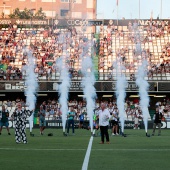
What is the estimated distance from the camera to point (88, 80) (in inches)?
2110

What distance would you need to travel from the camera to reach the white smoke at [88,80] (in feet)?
175

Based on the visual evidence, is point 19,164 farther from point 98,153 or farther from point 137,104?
point 137,104

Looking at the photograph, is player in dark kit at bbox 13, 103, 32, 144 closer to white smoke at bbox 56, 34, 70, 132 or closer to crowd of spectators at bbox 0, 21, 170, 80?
white smoke at bbox 56, 34, 70, 132

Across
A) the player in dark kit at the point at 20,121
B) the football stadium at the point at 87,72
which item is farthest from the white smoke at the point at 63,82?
the player in dark kit at the point at 20,121

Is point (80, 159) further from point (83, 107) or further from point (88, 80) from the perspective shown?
point (83, 107)

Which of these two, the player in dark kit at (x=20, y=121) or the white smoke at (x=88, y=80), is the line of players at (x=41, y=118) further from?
the white smoke at (x=88, y=80)

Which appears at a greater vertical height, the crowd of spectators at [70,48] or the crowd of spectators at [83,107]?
the crowd of spectators at [70,48]

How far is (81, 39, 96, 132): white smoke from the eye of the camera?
53438 millimetres

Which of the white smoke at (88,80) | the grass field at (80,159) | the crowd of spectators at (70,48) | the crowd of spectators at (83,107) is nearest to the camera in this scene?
the grass field at (80,159)

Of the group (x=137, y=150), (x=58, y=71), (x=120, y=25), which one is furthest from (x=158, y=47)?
(x=137, y=150)

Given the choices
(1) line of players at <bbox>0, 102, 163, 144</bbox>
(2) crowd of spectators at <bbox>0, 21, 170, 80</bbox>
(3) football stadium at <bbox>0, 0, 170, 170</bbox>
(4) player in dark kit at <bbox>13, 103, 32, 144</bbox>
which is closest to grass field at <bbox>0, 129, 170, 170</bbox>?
(4) player in dark kit at <bbox>13, 103, 32, 144</bbox>

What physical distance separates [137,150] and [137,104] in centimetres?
4076

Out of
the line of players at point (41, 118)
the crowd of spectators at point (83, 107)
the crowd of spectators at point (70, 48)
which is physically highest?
the crowd of spectators at point (70, 48)

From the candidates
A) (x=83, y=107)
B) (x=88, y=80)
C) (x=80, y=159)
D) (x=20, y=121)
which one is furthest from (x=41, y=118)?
(x=80, y=159)
